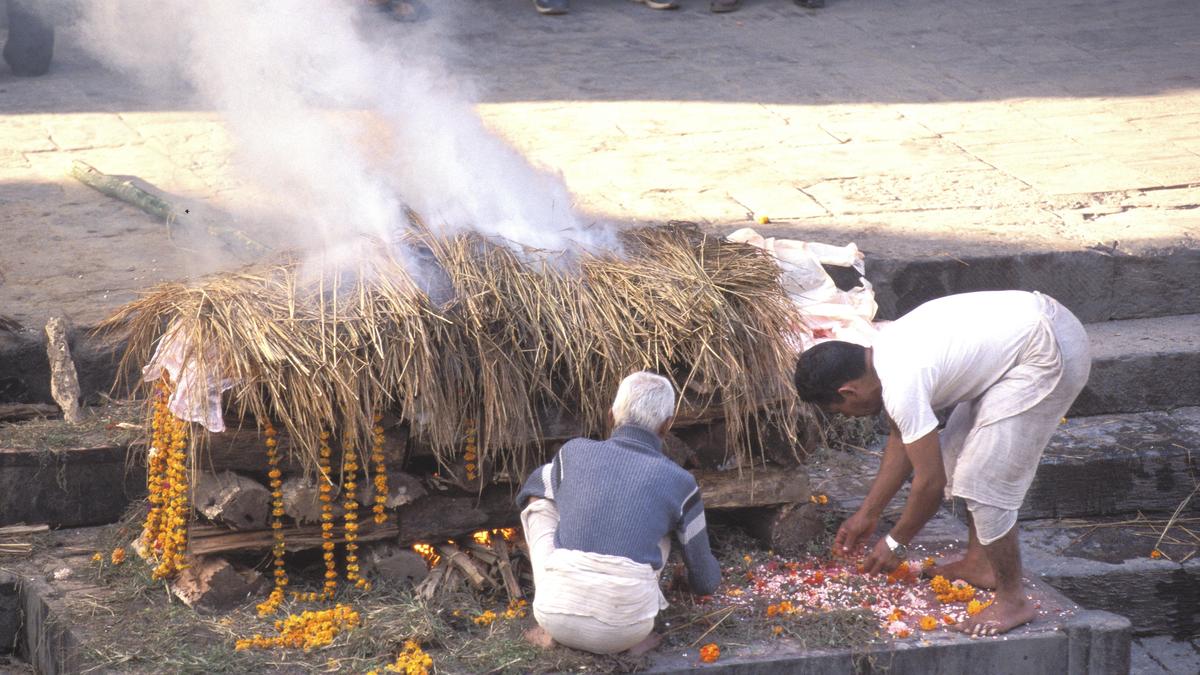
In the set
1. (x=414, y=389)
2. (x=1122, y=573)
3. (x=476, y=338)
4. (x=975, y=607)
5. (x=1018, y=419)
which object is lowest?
(x=1122, y=573)

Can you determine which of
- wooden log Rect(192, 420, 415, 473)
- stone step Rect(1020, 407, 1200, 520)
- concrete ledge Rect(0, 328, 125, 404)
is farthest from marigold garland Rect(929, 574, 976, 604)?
concrete ledge Rect(0, 328, 125, 404)

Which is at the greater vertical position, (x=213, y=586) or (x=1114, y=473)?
(x=213, y=586)

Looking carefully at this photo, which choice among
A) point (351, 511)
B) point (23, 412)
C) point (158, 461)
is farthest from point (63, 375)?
point (351, 511)

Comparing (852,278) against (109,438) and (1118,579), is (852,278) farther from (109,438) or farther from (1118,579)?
(109,438)

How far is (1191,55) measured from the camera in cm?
1023

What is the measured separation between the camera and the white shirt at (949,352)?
448 centimetres

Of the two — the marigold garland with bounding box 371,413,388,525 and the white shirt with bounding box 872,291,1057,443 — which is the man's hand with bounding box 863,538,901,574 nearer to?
the white shirt with bounding box 872,291,1057,443

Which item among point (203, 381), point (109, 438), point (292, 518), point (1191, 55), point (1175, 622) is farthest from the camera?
point (1191, 55)

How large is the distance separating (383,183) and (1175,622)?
13.1 ft

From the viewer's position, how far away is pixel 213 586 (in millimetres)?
4609

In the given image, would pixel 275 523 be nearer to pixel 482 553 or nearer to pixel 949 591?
pixel 482 553

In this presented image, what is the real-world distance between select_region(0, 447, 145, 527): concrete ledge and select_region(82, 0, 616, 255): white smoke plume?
1.27 metres

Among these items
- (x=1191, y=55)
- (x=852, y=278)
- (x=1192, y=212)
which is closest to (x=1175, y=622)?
(x=852, y=278)

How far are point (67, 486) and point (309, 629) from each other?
60.7 inches
